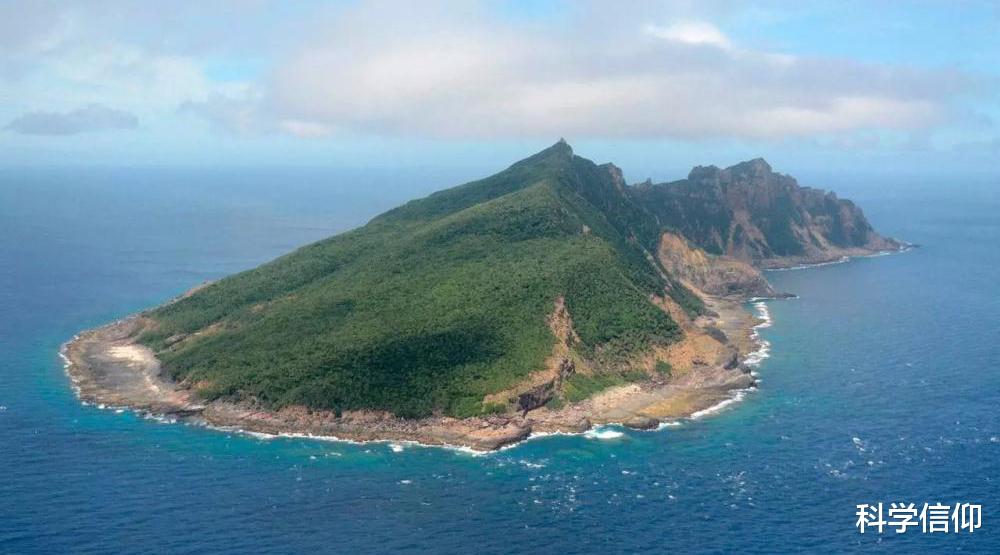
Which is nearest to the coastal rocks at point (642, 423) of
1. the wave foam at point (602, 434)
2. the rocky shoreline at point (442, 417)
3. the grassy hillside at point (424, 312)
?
the rocky shoreline at point (442, 417)

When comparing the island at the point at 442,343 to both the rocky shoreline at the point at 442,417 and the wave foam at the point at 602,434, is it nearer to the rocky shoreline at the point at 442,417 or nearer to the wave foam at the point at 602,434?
the rocky shoreline at the point at 442,417

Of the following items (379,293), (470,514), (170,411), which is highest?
(379,293)

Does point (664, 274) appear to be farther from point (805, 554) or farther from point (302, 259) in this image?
point (805, 554)

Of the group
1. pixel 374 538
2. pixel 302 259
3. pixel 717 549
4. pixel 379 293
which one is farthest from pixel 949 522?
pixel 302 259

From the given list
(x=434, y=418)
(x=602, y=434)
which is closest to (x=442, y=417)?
(x=434, y=418)

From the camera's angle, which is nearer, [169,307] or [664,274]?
[169,307]

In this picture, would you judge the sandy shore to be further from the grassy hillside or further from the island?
the grassy hillside

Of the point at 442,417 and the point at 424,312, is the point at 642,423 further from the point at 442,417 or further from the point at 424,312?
the point at 424,312
